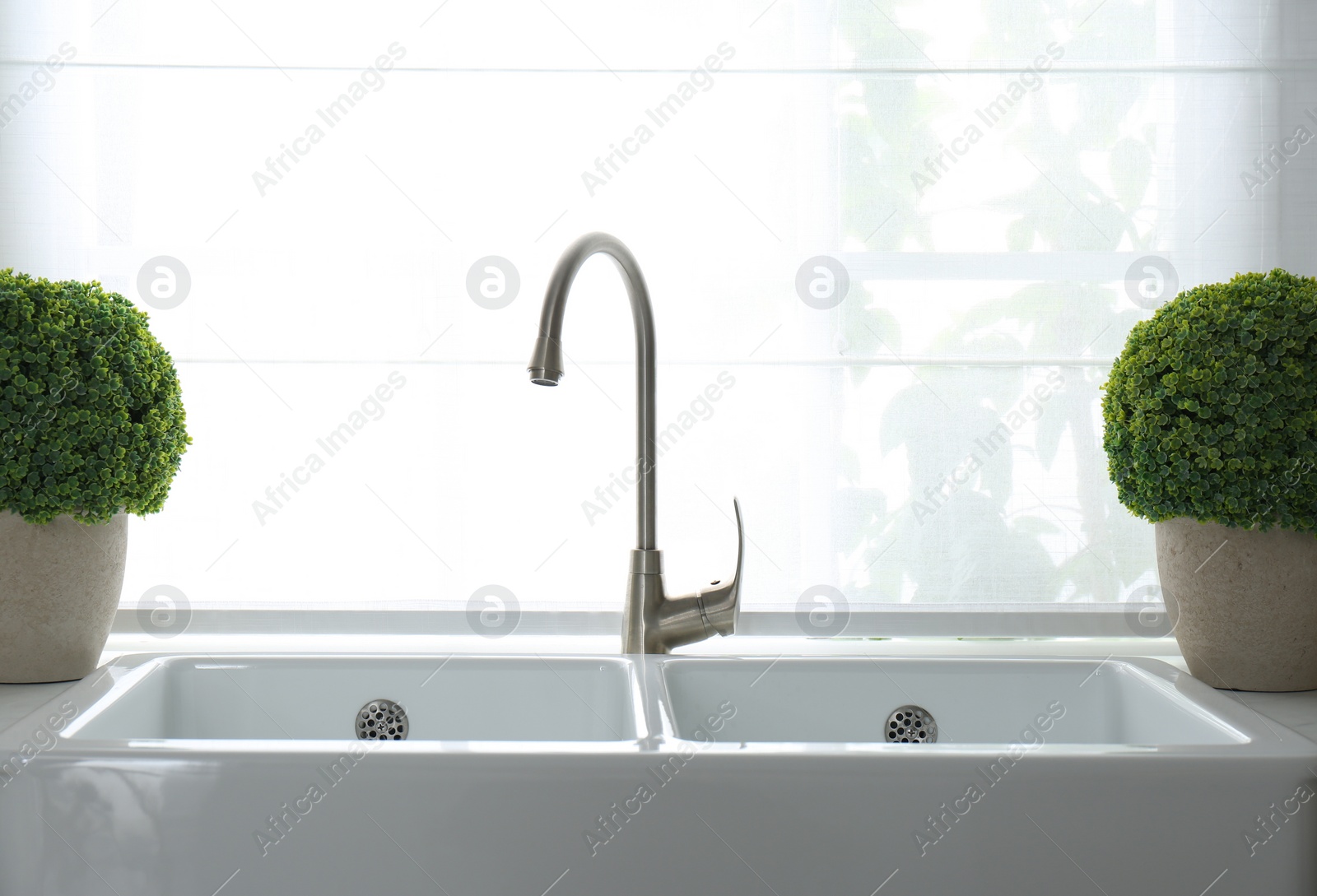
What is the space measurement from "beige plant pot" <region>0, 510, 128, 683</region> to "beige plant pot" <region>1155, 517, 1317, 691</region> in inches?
40.4

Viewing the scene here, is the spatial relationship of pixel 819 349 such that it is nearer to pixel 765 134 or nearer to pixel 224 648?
pixel 765 134

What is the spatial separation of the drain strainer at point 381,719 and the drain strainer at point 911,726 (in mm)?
484

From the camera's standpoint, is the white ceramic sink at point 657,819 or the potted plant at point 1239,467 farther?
the potted plant at point 1239,467

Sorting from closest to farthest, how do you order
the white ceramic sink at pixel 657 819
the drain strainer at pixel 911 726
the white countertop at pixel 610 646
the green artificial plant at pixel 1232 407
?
the white ceramic sink at pixel 657 819 < the green artificial plant at pixel 1232 407 < the drain strainer at pixel 911 726 < the white countertop at pixel 610 646

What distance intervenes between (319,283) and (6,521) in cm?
43

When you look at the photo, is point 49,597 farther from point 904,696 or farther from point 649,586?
point 904,696

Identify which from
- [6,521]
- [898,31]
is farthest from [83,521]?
[898,31]

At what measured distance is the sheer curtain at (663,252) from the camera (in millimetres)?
1068

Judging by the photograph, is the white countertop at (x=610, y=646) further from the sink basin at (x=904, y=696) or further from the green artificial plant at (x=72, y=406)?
the green artificial plant at (x=72, y=406)

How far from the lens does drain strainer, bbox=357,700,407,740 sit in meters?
0.85

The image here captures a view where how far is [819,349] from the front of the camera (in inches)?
42.7

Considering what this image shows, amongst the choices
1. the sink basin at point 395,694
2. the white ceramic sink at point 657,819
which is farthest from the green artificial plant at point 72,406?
the white ceramic sink at point 657,819

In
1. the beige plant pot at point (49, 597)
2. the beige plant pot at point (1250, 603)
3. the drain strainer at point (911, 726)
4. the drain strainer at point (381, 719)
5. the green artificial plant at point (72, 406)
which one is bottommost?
the drain strainer at point (911, 726)

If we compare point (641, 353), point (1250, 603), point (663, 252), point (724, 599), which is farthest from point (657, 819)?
point (663, 252)
